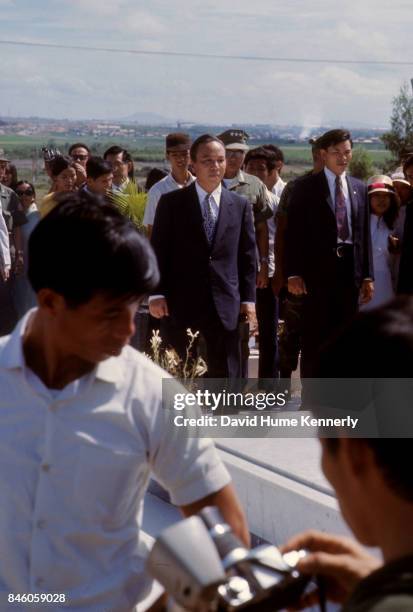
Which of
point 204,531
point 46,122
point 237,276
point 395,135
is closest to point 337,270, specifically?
point 237,276

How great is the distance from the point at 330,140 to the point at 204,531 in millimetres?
6291

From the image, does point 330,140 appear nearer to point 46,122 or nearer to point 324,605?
point 324,605

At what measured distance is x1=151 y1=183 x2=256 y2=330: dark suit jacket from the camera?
7074mm

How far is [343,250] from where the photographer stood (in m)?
7.60

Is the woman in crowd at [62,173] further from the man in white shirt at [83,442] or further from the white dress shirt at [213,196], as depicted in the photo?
the man in white shirt at [83,442]

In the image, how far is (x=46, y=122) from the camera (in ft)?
120

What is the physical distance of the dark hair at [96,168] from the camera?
873 cm

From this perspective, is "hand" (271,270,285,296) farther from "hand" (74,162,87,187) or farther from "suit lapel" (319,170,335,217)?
"hand" (74,162,87,187)

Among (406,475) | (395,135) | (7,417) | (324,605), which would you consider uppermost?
(406,475)

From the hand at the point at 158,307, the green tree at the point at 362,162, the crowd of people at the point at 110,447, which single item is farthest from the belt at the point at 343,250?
the green tree at the point at 362,162

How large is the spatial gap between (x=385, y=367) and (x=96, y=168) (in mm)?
7352

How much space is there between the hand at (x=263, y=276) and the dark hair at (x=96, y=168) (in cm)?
141

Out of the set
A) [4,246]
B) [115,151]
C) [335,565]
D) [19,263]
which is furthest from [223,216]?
[335,565]

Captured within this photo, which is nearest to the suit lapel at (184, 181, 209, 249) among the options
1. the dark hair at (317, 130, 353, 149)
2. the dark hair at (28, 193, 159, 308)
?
the dark hair at (317, 130, 353, 149)
